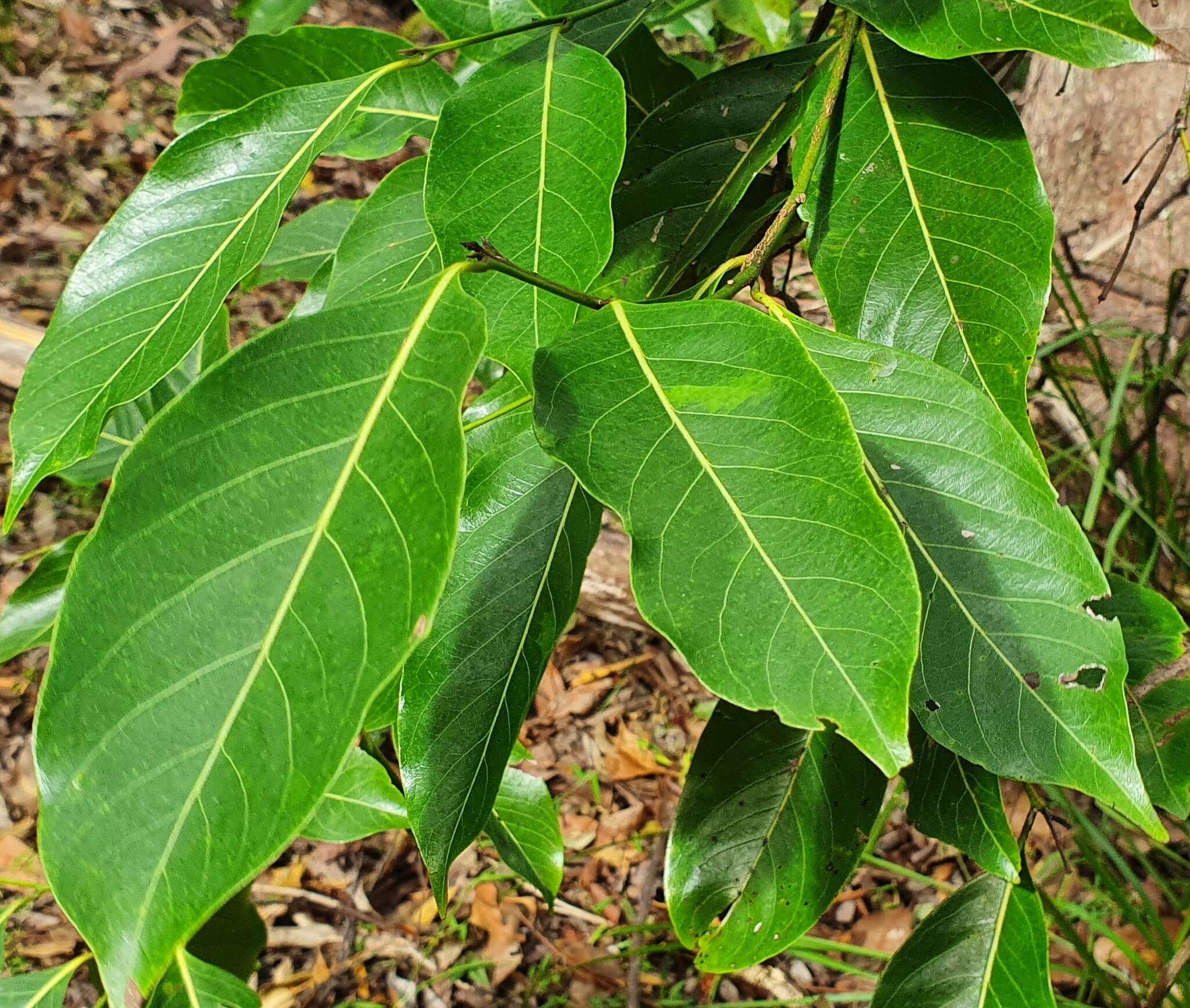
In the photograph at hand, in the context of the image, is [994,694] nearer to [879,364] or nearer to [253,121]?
[879,364]

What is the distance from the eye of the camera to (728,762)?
913mm

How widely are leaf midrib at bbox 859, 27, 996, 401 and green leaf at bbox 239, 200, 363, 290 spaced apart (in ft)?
2.43

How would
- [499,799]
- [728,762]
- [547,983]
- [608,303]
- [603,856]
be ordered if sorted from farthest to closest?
[603,856], [547,983], [499,799], [728,762], [608,303]

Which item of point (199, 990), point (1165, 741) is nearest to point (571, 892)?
point (199, 990)

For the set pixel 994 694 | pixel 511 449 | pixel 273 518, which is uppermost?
pixel 273 518

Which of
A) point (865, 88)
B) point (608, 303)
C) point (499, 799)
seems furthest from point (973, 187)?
point (499, 799)

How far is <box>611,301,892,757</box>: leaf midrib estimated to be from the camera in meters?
0.44

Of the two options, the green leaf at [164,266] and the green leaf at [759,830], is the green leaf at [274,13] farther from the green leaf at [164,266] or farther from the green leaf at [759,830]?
the green leaf at [759,830]

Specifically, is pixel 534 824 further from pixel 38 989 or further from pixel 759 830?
pixel 38 989

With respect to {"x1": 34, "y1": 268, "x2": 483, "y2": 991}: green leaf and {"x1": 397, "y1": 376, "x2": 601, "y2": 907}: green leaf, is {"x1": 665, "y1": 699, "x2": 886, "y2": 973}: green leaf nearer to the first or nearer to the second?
{"x1": 397, "y1": 376, "x2": 601, "y2": 907}: green leaf

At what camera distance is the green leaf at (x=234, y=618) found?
0.37m

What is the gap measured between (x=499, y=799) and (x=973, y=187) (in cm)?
94

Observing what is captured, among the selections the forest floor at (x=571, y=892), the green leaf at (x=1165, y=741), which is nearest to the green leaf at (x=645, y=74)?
the green leaf at (x=1165, y=741)

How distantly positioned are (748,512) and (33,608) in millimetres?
1041
